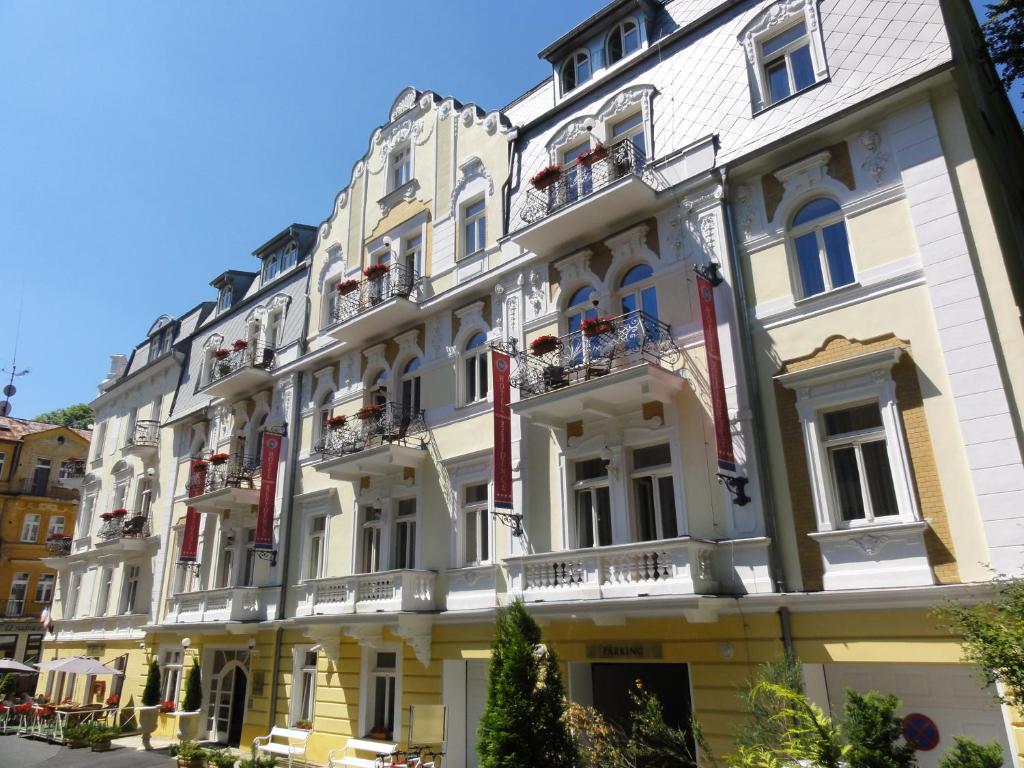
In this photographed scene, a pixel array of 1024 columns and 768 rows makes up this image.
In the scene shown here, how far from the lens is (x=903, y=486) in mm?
10070

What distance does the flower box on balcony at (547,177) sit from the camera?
14984mm

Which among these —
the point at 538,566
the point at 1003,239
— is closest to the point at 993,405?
the point at 1003,239

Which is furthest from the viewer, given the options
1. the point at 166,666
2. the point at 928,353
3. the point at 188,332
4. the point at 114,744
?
the point at 188,332

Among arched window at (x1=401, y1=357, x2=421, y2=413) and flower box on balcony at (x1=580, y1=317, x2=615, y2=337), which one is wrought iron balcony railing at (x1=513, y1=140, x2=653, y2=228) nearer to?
flower box on balcony at (x1=580, y1=317, x2=615, y2=337)

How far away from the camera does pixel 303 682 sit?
1892 cm

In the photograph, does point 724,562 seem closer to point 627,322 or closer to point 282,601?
point 627,322

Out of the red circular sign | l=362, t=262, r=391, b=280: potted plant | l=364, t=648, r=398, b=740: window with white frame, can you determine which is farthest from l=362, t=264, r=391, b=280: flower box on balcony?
the red circular sign

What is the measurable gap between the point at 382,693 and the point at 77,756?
1005cm

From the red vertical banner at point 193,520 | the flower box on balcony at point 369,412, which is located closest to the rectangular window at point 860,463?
the flower box on balcony at point 369,412

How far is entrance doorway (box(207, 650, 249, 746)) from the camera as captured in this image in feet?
69.6

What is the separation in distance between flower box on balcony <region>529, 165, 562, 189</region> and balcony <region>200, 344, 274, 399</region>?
11.9 m

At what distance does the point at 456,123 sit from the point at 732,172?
8988 mm

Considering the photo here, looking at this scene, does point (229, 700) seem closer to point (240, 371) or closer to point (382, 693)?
point (382, 693)

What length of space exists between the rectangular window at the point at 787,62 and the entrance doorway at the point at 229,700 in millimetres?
19683
